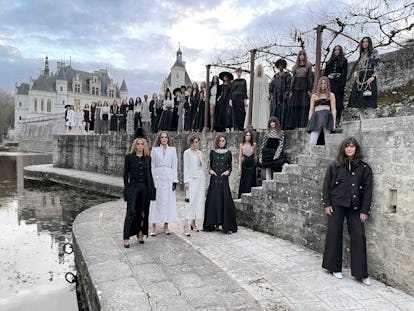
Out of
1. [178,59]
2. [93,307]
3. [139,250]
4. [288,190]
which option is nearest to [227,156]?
[288,190]

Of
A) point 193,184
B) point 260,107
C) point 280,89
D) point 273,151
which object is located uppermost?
point 280,89

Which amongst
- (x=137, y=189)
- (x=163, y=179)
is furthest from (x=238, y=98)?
(x=137, y=189)

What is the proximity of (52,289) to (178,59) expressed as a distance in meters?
68.5

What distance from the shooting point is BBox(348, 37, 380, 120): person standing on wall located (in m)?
5.92

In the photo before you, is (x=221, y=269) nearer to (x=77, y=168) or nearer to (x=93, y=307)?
(x=93, y=307)

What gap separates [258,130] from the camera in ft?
28.7

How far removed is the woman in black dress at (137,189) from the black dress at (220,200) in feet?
3.77

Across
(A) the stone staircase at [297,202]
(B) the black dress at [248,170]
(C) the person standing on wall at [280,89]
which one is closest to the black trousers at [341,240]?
(A) the stone staircase at [297,202]

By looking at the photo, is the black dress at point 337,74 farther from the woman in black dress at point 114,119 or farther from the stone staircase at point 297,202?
the woman in black dress at point 114,119

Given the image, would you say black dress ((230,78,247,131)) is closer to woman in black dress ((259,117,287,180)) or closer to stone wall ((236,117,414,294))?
woman in black dress ((259,117,287,180))

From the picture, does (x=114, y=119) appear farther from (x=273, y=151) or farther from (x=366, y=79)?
(x=366, y=79)

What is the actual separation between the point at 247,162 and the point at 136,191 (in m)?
2.52

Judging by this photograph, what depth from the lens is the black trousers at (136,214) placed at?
539 centimetres

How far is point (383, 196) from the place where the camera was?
13.8 ft
